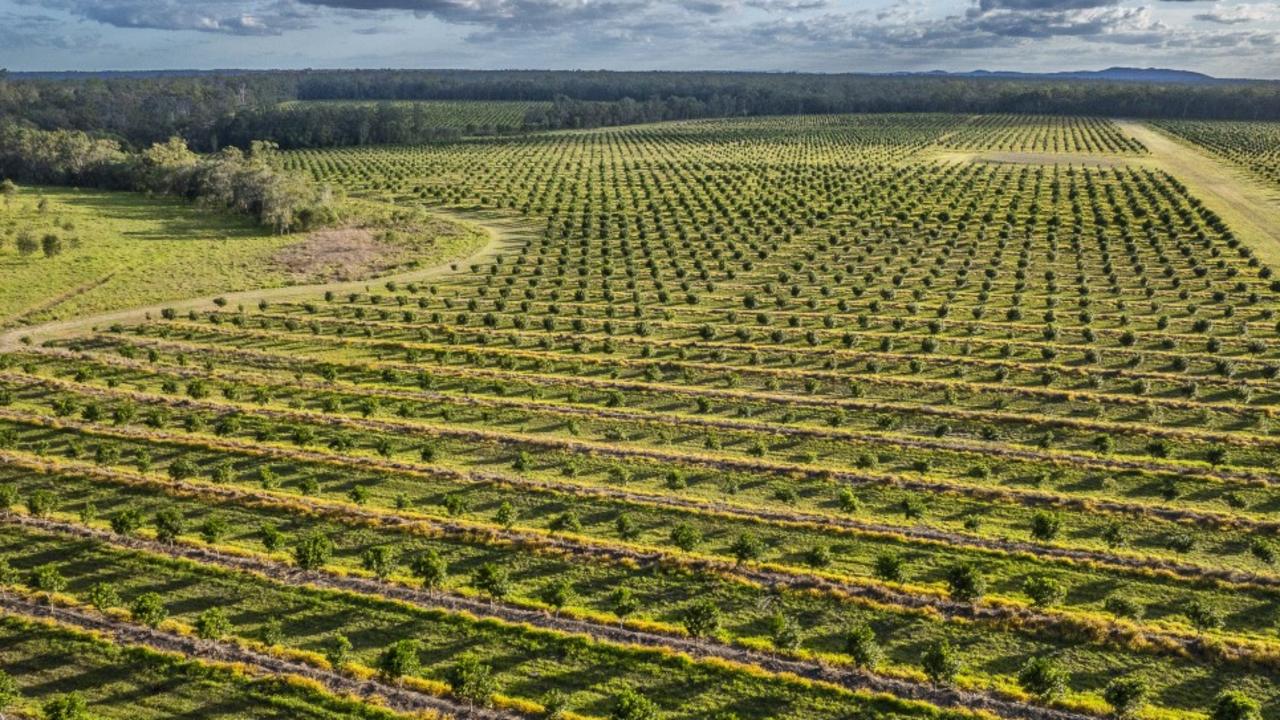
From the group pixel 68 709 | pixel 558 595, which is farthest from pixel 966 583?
pixel 68 709

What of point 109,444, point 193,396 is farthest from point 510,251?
point 109,444

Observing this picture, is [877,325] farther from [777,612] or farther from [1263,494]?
[777,612]

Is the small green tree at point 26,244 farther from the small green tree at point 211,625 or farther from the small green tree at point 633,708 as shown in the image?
the small green tree at point 633,708

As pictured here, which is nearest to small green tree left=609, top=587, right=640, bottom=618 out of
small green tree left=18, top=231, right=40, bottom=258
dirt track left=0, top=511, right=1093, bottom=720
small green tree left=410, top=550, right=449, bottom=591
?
dirt track left=0, top=511, right=1093, bottom=720

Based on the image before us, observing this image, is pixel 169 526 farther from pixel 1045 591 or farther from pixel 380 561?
pixel 1045 591

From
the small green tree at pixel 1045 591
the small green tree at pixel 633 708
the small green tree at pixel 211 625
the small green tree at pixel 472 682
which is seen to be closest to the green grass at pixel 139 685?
the small green tree at pixel 211 625

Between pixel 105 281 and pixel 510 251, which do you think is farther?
pixel 510 251
